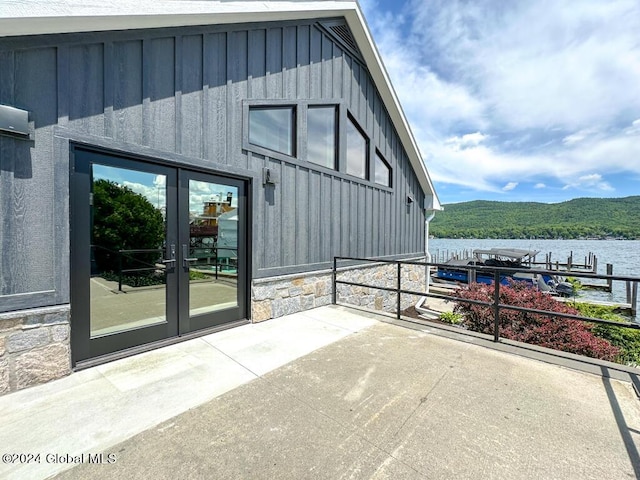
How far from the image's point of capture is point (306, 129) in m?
4.84

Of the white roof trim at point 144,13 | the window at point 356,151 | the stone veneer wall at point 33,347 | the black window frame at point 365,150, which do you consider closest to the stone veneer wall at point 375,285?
the black window frame at point 365,150

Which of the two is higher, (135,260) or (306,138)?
(306,138)

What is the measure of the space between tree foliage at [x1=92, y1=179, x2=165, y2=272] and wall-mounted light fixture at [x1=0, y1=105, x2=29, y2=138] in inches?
24.2

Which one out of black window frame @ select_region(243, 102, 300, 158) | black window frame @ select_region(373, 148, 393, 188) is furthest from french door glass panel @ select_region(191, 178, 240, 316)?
black window frame @ select_region(373, 148, 393, 188)

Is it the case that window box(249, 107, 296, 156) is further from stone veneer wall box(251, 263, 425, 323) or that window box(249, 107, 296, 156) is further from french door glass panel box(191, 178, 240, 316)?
stone veneer wall box(251, 263, 425, 323)

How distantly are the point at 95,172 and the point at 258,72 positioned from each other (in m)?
2.62

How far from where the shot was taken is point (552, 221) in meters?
50.8

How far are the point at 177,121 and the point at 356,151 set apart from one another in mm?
4001

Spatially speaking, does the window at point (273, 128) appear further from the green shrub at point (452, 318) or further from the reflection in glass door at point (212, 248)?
the green shrub at point (452, 318)

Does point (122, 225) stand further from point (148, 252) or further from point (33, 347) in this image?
point (33, 347)

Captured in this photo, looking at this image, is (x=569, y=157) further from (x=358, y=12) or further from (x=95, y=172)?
(x=95, y=172)

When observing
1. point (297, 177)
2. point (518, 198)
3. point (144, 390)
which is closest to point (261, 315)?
point (144, 390)

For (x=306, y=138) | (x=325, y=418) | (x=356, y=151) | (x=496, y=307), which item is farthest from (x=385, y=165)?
(x=325, y=418)

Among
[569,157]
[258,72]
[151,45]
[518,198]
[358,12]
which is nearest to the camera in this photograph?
[151,45]
